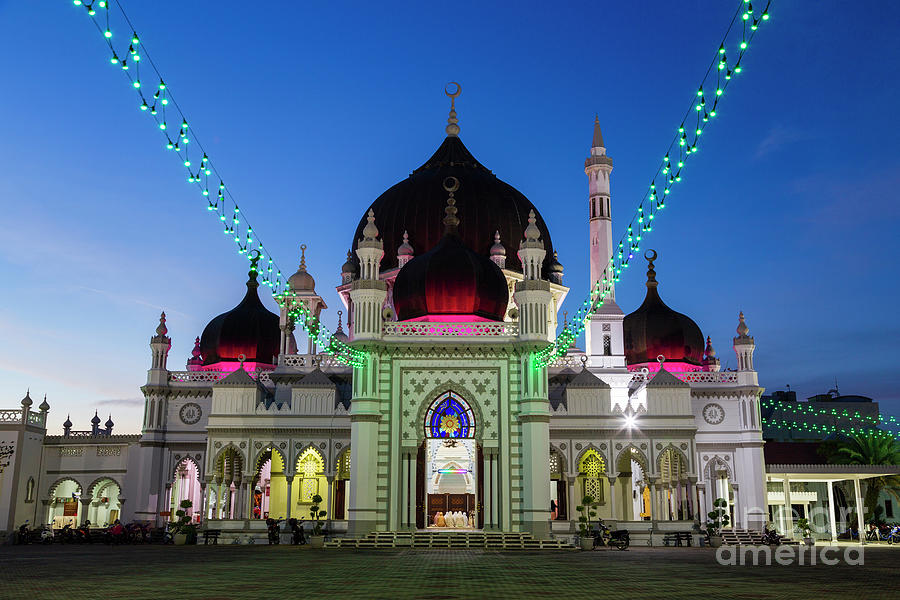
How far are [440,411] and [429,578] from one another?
15270 mm

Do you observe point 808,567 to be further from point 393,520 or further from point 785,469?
point 785,469

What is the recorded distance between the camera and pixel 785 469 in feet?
130

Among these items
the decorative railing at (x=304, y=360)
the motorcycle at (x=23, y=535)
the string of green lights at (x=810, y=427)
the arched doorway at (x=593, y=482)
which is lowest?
the motorcycle at (x=23, y=535)

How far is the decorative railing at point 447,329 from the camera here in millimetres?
30578

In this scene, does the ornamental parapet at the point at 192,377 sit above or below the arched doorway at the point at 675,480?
above

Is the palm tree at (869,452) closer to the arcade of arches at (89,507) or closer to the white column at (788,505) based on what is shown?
the white column at (788,505)

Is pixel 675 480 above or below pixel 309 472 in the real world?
below

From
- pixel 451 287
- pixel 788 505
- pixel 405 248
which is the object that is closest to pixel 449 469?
pixel 451 287

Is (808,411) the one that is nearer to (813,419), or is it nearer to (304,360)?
(813,419)

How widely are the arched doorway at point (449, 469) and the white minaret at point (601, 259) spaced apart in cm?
954

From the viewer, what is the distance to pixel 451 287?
3206 cm

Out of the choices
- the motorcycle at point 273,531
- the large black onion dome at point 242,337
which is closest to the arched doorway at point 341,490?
the motorcycle at point 273,531

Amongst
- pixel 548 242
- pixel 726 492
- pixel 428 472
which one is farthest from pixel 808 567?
pixel 548 242

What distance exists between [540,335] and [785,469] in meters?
16.9
